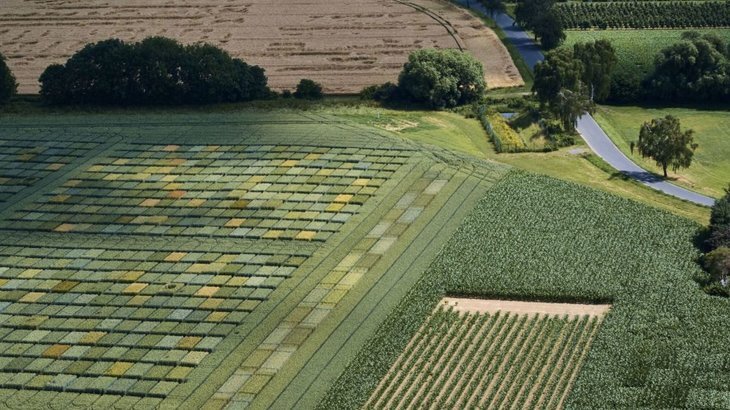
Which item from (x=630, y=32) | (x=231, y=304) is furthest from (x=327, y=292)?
(x=630, y=32)

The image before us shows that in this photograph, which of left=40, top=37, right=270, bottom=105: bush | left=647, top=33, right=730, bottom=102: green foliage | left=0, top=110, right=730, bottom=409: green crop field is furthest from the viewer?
left=40, top=37, right=270, bottom=105: bush

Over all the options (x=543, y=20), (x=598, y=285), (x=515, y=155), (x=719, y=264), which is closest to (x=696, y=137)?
(x=515, y=155)

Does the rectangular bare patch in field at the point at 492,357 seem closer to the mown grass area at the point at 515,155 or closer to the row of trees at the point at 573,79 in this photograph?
the mown grass area at the point at 515,155

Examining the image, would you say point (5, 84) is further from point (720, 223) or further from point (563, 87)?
point (720, 223)

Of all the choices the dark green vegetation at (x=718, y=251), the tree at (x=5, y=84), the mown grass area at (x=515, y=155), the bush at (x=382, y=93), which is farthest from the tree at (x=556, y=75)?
the tree at (x=5, y=84)

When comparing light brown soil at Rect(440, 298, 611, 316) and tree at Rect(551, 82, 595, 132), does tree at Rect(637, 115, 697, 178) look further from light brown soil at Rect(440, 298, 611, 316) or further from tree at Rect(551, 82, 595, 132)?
light brown soil at Rect(440, 298, 611, 316)

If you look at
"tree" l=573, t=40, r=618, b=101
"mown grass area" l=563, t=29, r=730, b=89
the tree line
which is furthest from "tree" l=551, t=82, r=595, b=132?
the tree line
